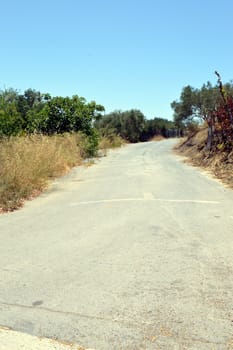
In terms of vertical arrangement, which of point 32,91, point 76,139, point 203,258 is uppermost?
point 32,91

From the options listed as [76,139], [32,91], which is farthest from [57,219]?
[32,91]

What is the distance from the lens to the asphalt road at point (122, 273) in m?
3.57

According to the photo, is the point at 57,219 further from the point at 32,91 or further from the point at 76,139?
the point at 32,91

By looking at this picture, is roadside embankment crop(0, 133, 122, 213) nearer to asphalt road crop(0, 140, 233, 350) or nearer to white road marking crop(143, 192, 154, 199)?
asphalt road crop(0, 140, 233, 350)

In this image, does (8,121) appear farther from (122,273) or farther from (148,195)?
(122,273)

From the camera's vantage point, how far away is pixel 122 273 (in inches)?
196

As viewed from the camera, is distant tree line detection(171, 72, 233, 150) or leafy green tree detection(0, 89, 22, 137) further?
distant tree line detection(171, 72, 233, 150)

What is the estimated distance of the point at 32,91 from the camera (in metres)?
53.0

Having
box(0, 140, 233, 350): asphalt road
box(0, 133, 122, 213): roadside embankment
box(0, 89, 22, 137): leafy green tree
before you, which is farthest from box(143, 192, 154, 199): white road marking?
box(0, 89, 22, 137): leafy green tree

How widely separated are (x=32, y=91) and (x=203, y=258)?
50.5m

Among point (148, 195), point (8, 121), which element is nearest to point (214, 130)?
point (8, 121)

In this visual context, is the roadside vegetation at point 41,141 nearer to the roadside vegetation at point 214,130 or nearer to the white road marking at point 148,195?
the white road marking at point 148,195

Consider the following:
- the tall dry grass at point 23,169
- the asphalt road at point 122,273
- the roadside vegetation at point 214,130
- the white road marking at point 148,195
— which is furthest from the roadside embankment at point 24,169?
the roadside vegetation at point 214,130

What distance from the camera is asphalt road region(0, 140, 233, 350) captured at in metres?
3.57
